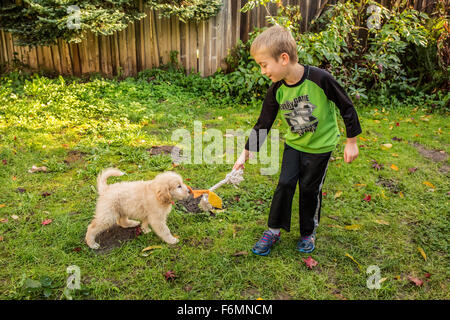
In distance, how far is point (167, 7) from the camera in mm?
6859

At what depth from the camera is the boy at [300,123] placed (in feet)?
8.09

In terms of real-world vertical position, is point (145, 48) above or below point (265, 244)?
above

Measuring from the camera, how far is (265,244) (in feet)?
9.37

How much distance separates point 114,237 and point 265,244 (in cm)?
138

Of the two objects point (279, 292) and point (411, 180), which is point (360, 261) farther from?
point (411, 180)

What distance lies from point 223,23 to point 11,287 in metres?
6.52

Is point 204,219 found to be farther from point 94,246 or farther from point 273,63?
point 273,63

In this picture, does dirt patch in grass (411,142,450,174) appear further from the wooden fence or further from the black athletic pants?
the wooden fence

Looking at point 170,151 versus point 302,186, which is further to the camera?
point 170,151

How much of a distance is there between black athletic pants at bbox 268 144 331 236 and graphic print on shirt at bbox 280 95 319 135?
0.21m

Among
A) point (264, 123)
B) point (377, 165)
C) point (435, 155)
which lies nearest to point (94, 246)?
point (264, 123)

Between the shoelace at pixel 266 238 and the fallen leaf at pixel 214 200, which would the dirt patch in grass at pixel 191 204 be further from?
the shoelace at pixel 266 238

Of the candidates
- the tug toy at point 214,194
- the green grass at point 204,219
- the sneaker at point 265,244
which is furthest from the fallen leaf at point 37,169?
the sneaker at point 265,244
